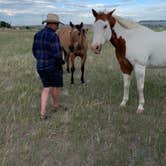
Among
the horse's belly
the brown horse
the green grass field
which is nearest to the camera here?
the green grass field

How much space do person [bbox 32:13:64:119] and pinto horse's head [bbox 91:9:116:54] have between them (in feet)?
2.38

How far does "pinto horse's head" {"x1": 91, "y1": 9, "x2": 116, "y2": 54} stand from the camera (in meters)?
6.75

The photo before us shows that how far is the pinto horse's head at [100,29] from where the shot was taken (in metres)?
6.75

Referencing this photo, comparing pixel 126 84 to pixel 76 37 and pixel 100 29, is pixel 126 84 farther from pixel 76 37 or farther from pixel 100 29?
pixel 76 37

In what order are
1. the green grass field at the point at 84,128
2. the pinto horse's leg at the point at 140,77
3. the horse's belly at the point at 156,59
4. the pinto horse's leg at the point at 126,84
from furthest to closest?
the pinto horse's leg at the point at 126,84, the horse's belly at the point at 156,59, the pinto horse's leg at the point at 140,77, the green grass field at the point at 84,128

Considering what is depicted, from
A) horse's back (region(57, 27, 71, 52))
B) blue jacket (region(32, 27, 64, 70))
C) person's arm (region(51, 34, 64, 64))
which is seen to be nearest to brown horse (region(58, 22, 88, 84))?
horse's back (region(57, 27, 71, 52))

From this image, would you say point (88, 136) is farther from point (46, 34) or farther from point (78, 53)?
point (78, 53)

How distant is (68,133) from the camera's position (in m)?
5.71

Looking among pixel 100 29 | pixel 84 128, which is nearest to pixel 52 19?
pixel 100 29

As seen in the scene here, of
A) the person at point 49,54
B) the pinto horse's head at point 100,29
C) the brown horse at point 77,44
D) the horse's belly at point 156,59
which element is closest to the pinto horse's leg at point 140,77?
the horse's belly at point 156,59

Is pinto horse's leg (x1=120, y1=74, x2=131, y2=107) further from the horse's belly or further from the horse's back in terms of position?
the horse's back

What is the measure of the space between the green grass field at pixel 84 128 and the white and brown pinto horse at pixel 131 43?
2.37ft

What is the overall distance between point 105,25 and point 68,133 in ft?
7.13

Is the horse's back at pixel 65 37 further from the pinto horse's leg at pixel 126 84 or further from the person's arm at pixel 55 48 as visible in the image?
the person's arm at pixel 55 48
